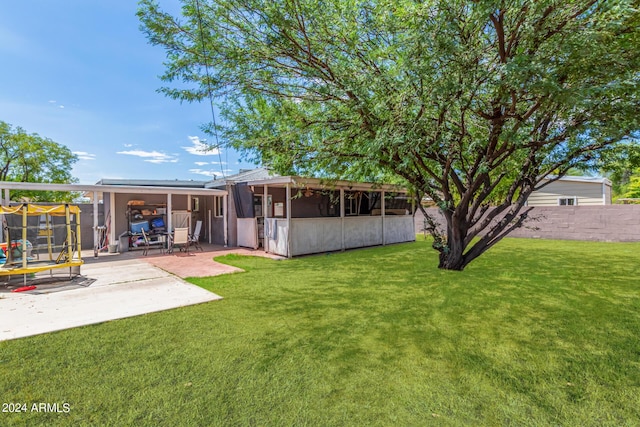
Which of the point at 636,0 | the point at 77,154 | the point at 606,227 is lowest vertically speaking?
the point at 606,227

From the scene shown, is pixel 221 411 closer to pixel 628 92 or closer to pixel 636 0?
pixel 628 92

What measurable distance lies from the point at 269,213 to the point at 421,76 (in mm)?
8635

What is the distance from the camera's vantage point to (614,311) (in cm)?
406

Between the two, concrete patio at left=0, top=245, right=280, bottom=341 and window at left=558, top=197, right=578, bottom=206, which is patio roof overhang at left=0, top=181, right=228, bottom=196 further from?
window at left=558, top=197, right=578, bottom=206

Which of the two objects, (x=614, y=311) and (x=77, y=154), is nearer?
(x=614, y=311)

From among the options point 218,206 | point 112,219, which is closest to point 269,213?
point 218,206

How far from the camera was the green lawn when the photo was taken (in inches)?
81.3

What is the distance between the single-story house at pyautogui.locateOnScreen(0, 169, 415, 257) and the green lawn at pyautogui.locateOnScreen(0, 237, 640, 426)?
15.0 ft

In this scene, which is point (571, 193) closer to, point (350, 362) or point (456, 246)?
point (456, 246)

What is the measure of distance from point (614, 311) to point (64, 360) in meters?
6.66

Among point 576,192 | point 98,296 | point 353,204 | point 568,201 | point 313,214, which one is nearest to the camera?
point 98,296

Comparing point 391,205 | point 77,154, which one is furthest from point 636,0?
point 77,154

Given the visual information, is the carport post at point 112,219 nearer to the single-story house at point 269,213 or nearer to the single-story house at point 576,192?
the single-story house at point 269,213

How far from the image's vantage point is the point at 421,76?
3977mm
